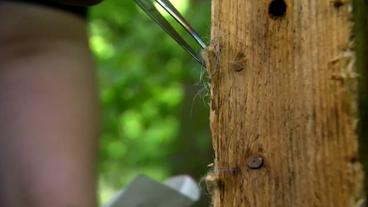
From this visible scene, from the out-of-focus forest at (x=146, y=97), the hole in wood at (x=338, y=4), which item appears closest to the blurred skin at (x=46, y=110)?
the hole in wood at (x=338, y=4)

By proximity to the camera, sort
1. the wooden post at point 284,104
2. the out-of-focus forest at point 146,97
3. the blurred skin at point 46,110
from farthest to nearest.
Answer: the out-of-focus forest at point 146,97, the blurred skin at point 46,110, the wooden post at point 284,104

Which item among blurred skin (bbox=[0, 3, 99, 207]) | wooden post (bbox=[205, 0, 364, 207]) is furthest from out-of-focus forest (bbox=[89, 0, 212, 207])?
wooden post (bbox=[205, 0, 364, 207])

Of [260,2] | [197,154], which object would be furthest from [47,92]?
[197,154]

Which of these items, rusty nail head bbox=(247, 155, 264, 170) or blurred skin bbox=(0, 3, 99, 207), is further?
blurred skin bbox=(0, 3, 99, 207)

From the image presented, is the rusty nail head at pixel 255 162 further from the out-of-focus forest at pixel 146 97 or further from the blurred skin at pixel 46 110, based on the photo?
the out-of-focus forest at pixel 146 97

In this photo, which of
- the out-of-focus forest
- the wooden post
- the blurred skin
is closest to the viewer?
the wooden post

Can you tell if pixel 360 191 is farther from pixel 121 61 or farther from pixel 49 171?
pixel 121 61

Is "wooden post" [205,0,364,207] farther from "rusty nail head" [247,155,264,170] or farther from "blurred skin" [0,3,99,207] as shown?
"blurred skin" [0,3,99,207]

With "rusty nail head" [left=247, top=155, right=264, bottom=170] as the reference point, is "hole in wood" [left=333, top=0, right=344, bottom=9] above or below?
above
